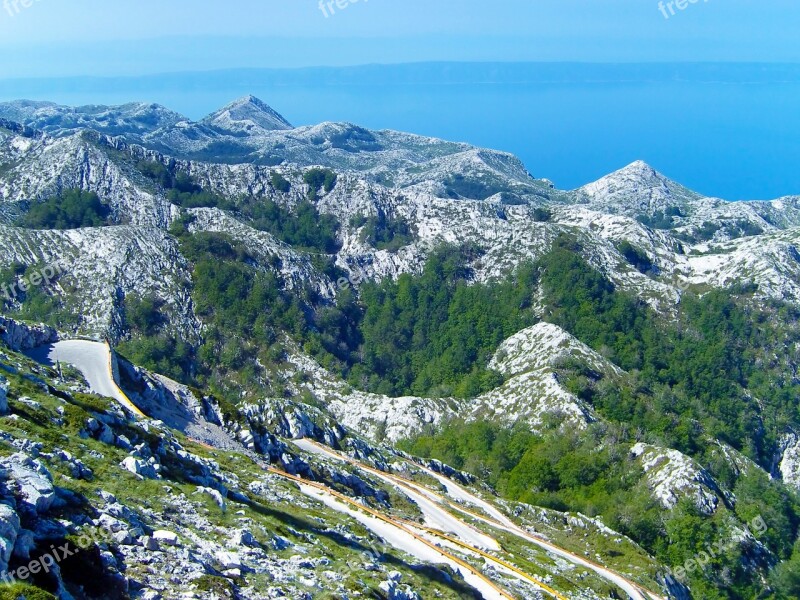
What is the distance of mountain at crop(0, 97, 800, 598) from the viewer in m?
33.7

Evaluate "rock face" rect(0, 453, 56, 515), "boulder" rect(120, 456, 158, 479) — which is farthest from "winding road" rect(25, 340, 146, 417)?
"rock face" rect(0, 453, 56, 515)

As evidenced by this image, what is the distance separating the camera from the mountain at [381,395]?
110 ft

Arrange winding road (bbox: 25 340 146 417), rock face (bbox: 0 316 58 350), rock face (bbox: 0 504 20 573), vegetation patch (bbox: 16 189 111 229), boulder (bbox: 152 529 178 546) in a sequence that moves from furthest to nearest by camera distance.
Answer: vegetation patch (bbox: 16 189 111 229) < rock face (bbox: 0 316 58 350) < winding road (bbox: 25 340 146 417) < boulder (bbox: 152 529 178 546) < rock face (bbox: 0 504 20 573)

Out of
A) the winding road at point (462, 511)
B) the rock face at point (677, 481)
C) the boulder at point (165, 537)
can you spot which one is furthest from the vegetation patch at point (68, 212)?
the boulder at point (165, 537)

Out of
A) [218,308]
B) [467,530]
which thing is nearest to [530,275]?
[218,308]

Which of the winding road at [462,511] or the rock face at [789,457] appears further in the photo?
the rock face at [789,457]

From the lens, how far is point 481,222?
18625 centimetres

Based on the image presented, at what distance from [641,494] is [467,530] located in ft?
126

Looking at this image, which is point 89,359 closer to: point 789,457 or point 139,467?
point 139,467

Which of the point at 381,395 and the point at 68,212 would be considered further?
the point at 68,212

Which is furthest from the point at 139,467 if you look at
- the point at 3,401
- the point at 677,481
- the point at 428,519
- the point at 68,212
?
the point at 68,212

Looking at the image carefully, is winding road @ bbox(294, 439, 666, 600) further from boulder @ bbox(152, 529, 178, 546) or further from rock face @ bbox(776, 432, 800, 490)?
rock face @ bbox(776, 432, 800, 490)

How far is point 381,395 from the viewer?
130 m

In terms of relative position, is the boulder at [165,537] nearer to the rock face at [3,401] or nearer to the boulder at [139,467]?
the boulder at [139,467]
